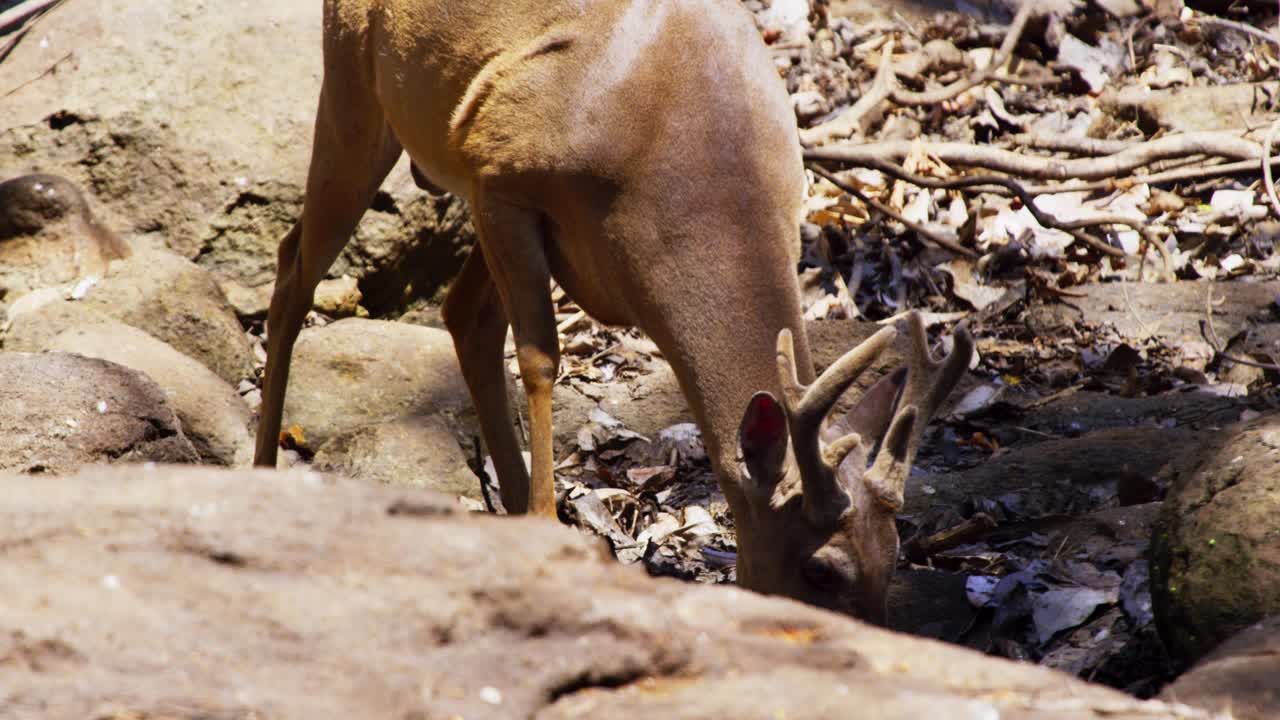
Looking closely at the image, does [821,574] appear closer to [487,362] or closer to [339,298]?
[487,362]

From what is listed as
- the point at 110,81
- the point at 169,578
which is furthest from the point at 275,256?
the point at 169,578

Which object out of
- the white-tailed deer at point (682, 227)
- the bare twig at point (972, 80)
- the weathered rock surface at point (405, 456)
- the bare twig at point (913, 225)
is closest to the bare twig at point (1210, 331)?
the bare twig at point (913, 225)

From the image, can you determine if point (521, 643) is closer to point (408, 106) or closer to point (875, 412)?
point (875, 412)

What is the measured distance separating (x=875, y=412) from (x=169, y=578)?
259 centimetres

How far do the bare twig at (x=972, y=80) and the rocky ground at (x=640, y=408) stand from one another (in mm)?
50

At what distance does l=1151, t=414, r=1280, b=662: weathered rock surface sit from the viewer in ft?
11.1

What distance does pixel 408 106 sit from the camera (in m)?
5.17

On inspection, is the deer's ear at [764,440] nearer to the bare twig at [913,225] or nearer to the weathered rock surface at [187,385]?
the weathered rock surface at [187,385]

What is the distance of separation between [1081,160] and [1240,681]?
19.5 feet

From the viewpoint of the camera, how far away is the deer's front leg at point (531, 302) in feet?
15.4

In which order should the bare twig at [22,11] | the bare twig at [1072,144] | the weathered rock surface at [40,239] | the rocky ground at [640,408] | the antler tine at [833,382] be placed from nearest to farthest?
the rocky ground at [640,408] < the antler tine at [833,382] < the weathered rock surface at [40,239] < the bare twig at [22,11] < the bare twig at [1072,144]

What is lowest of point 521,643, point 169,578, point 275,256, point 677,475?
point 677,475

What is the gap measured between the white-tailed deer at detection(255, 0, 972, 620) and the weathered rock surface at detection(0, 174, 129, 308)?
223 cm

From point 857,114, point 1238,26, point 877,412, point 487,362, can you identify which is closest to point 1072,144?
point 857,114
